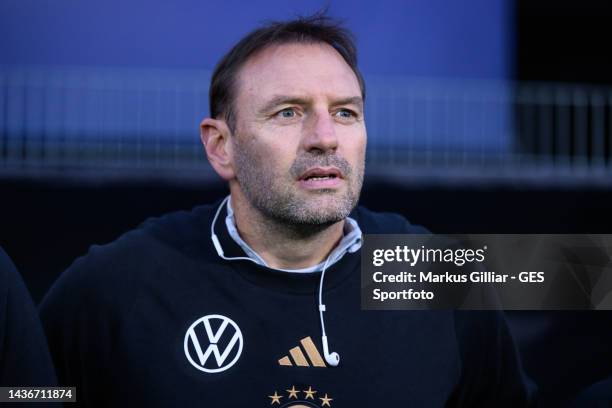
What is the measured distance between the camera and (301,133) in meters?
1.77

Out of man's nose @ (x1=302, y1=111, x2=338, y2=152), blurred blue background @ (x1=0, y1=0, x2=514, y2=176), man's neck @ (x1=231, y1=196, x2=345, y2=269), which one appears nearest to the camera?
man's nose @ (x1=302, y1=111, x2=338, y2=152)

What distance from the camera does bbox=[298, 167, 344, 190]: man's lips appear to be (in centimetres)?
175

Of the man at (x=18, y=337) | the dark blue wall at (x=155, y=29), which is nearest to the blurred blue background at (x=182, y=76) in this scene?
the dark blue wall at (x=155, y=29)

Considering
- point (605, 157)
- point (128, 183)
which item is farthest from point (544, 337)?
point (605, 157)

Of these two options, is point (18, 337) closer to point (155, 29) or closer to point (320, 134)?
point (320, 134)

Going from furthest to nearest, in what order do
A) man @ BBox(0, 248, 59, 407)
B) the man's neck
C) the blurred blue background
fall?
the blurred blue background, the man's neck, man @ BBox(0, 248, 59, 407)

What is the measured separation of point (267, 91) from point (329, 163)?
0.63ft

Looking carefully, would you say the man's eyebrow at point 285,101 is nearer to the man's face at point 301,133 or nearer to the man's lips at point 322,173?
the man's face at point 301,133

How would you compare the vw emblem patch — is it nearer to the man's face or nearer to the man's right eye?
the man's face

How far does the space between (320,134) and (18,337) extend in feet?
2.11

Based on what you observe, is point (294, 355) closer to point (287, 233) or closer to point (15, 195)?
point (287, 233)

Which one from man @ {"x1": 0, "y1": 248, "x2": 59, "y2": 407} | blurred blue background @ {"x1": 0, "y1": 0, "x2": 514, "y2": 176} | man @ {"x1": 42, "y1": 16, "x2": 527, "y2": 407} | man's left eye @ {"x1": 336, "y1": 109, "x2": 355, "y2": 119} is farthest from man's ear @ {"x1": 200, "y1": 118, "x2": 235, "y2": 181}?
blurred blue background @ {"x1": 0, "y1": 0, "x2": 514, "y2": 176}

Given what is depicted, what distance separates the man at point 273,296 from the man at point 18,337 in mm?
194

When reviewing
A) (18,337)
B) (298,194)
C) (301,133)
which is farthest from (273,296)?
(18,337)
